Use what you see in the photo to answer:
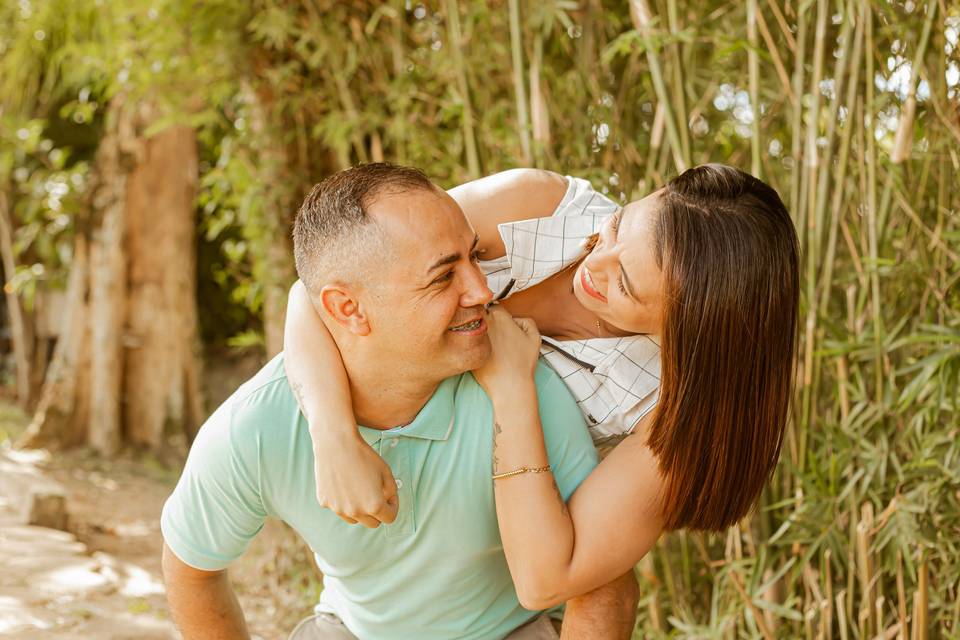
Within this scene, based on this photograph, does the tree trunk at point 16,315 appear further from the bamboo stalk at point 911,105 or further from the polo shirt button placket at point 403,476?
the bamboo stalk at point 911,105

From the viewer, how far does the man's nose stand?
1.48 metres

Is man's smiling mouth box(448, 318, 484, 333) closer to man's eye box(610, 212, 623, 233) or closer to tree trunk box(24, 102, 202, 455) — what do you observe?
man's eye box(610, 212, 623, 233)

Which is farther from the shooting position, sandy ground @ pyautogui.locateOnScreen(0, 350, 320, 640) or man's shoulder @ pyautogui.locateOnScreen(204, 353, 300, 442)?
sandy ground @ pyautogui.locateOnScreen(0, 350, 320, 640)

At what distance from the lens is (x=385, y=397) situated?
5.22 feet

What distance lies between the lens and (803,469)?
7.14 feet

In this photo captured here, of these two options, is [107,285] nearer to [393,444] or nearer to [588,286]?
[393,444]

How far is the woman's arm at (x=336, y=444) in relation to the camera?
142 cm

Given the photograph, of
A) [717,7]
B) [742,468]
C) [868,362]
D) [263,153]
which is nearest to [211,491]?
[742,468]

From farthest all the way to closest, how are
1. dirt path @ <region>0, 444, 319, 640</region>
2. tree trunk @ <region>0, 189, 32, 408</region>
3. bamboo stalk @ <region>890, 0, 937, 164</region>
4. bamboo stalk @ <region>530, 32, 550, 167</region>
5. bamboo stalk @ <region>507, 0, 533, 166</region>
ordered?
1. tree trunk @ <region>0, 189, 32, 408</region>
2. dirt path @ <region>0, 444, 319, 640</region>
3. bamboo stalk @ <region>530, 32, 550, 167</region>
4. bamboo stalk @ <region>507, 0, 533, 166</region>
5. bamboo stalk @ <region>890, 0, 937, 164</region>

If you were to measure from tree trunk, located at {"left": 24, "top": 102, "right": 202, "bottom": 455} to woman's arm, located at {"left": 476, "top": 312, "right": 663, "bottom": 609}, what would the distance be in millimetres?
4599

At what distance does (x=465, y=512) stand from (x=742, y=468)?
45 cm

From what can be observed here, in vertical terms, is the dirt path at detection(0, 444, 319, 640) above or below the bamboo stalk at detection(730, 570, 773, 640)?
below

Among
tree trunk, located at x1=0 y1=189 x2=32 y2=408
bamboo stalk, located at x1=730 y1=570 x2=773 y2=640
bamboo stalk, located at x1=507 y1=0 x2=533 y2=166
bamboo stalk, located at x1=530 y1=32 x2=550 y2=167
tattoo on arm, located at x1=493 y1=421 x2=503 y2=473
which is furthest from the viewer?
tree trunk, located at x1=0 y1=189 x2=32 y2=408

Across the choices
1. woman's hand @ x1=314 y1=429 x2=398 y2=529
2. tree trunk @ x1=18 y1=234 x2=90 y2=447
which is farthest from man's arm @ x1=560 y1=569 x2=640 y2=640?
tree trunk @ x1=18 y1=234 x2=90 y2=447
